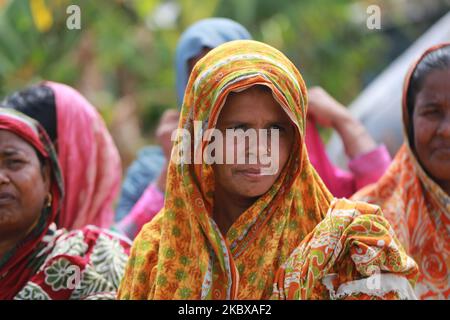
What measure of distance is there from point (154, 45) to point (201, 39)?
6044 mm

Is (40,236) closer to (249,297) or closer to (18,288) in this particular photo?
(18,288)

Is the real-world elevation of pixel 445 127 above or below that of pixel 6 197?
above

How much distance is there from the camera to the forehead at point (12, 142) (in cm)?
331

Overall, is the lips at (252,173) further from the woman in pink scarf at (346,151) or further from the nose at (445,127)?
the woman in pink scarf at (346,151)

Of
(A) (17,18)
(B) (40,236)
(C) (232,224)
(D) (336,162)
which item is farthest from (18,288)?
(A) (17,18)

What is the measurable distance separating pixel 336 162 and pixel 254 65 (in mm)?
3126

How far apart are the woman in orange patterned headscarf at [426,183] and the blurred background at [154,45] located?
553 centimetres

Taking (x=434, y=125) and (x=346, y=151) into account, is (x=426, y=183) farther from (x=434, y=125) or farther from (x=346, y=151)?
(x=346, y=151)

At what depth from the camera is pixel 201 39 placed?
14.2 feet

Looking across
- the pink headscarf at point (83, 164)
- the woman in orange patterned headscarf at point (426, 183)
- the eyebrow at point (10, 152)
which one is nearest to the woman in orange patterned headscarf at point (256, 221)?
the woman in orange patterned headscarf at point (426, 183)

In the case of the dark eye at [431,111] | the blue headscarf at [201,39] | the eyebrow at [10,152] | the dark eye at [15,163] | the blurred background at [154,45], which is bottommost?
the dark eye at [15,163]

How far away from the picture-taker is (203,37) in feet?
14.3

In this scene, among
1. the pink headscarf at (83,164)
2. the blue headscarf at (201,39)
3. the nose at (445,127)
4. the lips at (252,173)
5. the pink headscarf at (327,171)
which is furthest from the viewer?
the blue headscarf at (201,39)

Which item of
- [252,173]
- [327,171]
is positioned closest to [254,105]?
[252,173]
